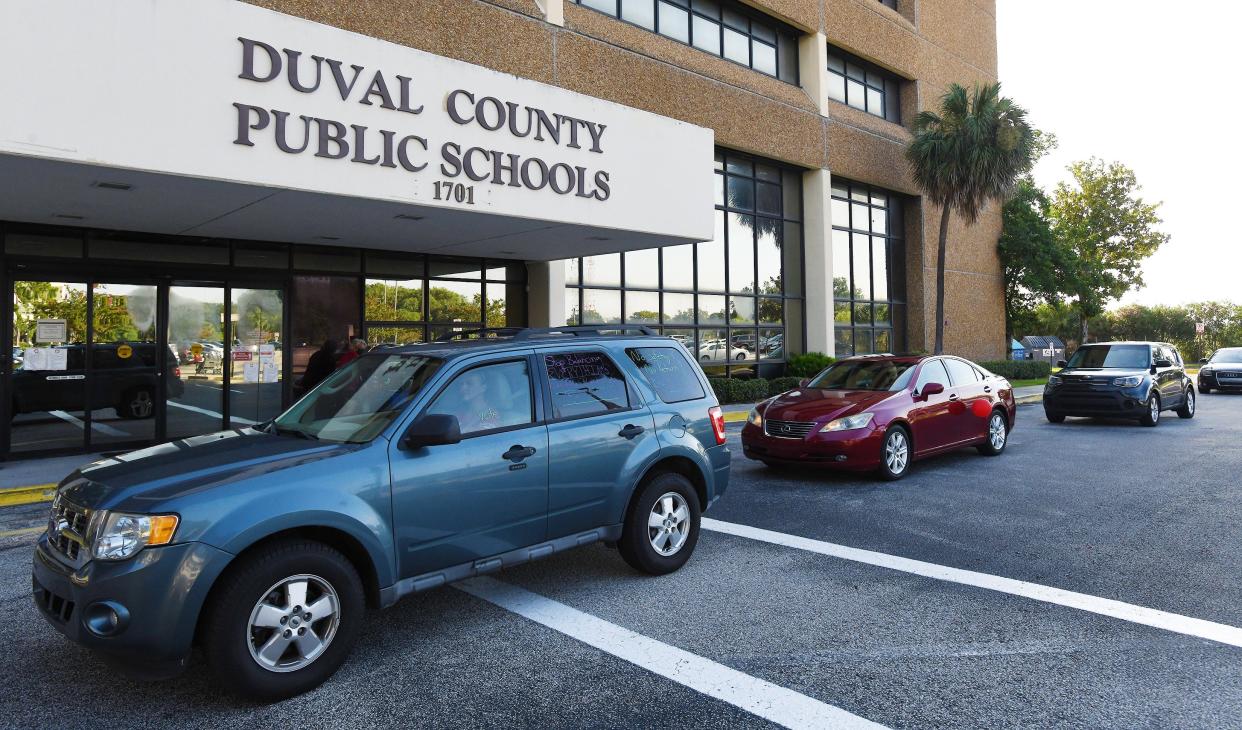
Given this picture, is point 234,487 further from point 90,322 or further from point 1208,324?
point 1208,324

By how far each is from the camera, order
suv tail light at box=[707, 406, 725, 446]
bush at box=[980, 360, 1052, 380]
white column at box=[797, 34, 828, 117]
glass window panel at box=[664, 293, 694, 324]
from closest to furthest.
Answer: suv tail light at box=[707, 406, 725, 446] → glass window panel at box=[664, 293, 694, 324] → white column at box=[797, 34, 828, 117] → bush at box=[980, 360, 1052, 380]

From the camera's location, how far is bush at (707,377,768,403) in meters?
17.9

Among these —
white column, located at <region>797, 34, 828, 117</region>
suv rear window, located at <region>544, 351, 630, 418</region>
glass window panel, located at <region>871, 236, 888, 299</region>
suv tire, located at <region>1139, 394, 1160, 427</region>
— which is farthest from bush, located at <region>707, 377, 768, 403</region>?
suv rear window, located at <region>544, 351, 630, 418</region>

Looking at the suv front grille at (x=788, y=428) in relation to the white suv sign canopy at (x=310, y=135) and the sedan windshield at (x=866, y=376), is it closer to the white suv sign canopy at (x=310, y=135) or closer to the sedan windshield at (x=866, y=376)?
the sedan windshield at (x=866, y=376)

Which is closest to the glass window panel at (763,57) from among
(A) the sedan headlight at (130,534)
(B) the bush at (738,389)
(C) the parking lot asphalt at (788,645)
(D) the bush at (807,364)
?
(D) the bush at (807,364)

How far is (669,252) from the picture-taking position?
59.7 feet

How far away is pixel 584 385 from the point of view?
4.98m

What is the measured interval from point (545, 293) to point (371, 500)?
1156 centimetres

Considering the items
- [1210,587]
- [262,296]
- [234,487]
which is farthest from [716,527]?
[262,296]

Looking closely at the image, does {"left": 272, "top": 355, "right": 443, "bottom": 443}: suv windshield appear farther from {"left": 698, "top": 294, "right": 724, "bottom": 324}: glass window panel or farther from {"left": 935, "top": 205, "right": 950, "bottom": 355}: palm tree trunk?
{"left": 935, "top": 205, "right": 950, "bottom": 355}: palm tree trunk

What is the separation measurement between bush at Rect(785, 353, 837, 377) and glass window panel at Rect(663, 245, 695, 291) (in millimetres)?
3856

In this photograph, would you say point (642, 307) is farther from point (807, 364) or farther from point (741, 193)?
point (807, 364)

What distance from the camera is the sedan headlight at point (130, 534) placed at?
3.16 meters


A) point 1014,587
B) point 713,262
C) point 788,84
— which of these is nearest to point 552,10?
point 713,262
